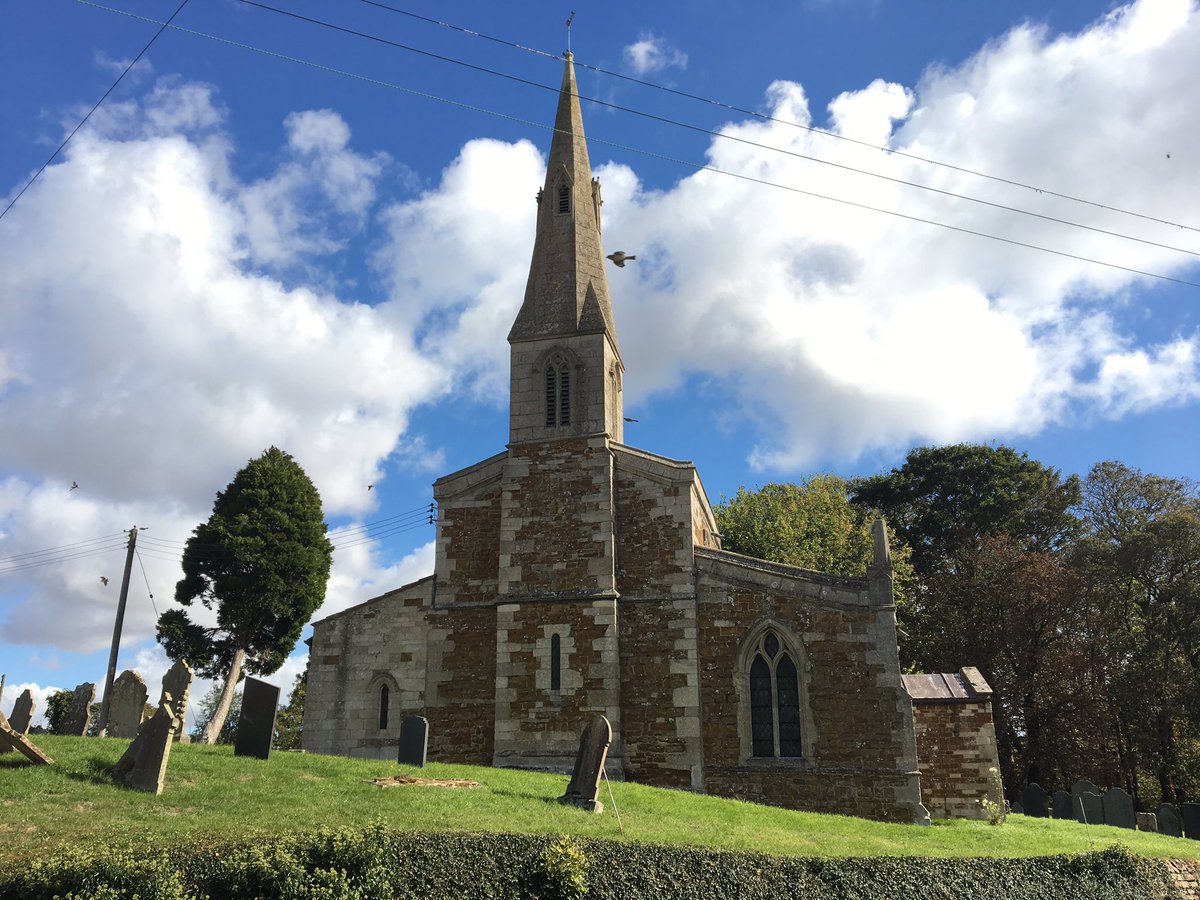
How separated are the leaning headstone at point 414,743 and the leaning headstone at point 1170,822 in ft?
67.1

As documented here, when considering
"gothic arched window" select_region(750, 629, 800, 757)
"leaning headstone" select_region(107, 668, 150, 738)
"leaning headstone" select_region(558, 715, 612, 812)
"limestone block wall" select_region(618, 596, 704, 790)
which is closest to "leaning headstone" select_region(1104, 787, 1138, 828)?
"gothic arched window" select_region(750, 629, 800, 757)

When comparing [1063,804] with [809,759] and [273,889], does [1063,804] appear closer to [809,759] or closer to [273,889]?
[809,759]

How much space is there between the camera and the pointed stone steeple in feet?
80.5

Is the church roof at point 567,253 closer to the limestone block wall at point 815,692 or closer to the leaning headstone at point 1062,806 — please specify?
the limestone block wall at point 815,692

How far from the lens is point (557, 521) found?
2325 centimetres

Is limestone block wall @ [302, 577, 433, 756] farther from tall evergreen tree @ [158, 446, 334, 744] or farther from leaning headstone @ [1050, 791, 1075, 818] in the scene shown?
leaning headstone @ [1050, 791, 1075, 818]

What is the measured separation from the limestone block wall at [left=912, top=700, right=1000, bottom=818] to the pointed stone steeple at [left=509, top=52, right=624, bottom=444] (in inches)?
436

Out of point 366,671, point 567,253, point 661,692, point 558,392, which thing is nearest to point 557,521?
point 558,392

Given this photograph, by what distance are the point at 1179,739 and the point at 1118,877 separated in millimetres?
23860

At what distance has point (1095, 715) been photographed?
34.5m

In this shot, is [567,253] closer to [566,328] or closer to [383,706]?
[566,328]

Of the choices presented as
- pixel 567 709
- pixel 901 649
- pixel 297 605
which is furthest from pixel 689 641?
pixel 901 649

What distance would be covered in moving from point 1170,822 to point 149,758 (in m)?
25.4

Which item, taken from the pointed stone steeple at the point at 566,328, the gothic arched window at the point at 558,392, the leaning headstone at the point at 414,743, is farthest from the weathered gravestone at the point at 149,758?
the gothic arched window at the point at 558,392
